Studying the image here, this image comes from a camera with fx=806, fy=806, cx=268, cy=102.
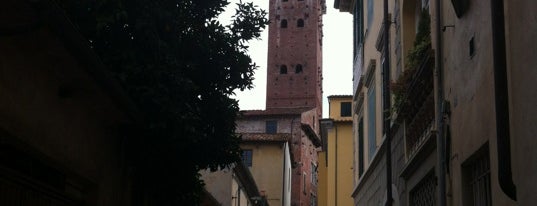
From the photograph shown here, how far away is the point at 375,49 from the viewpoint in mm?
18844

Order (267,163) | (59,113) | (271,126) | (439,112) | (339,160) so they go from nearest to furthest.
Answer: (59,113) < (439,112) < (339,160) < (267,163) < (271,126)

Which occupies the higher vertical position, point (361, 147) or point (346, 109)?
point (346, 109)

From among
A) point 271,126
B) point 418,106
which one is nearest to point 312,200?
point 271,126

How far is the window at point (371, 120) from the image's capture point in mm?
19031

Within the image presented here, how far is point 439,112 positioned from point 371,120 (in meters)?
9.11

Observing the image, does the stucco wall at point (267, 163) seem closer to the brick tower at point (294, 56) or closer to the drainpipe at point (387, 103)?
the drainpipe at point (387, 103)

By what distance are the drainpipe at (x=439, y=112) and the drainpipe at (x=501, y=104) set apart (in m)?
3.45

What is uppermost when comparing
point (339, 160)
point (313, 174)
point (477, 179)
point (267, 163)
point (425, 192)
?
point (313, 174)

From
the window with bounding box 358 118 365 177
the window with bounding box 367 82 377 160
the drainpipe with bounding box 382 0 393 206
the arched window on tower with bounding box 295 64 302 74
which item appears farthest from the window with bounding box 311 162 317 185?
the drainpipe with bounding box 382 0 393 206

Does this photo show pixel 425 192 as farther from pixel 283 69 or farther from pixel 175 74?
pixel 283 69

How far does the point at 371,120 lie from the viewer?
64.4 feet

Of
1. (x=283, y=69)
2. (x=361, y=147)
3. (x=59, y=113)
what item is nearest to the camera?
(x=59, y=113)

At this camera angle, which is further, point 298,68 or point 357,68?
point 298,68

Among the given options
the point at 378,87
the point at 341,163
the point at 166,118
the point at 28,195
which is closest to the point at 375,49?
the point at 378,87
